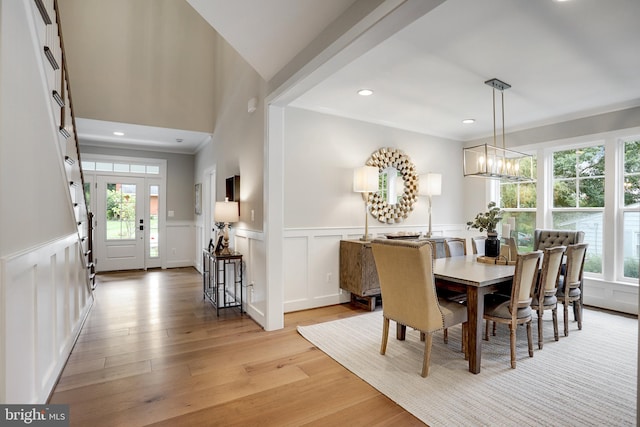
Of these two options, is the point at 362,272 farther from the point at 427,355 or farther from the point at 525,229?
the point at 525,229

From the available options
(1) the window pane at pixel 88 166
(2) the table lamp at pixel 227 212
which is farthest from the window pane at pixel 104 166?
(2) the table lamp at pixel 227 212

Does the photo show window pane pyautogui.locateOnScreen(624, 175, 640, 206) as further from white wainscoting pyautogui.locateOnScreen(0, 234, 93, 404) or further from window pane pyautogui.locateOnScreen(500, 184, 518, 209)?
white wainscoting pyautogui.locateOnScreen(0, 234, 93, 404)

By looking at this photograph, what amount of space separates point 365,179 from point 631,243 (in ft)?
10.7

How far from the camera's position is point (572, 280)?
3.12 m

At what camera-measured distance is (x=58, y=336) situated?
235 centimetres

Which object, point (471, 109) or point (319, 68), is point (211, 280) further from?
point (471, 109)

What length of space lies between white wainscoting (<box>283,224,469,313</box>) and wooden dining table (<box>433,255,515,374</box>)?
160 centimetres

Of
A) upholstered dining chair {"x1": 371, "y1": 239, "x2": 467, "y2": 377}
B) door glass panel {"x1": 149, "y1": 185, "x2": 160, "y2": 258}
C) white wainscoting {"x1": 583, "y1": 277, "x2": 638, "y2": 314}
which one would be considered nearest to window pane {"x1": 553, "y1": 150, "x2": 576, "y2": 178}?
white wainscoting {"x1": 583, "y1": 277, "x2": 638, "y2": 314}

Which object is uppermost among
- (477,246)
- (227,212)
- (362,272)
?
(227,212)

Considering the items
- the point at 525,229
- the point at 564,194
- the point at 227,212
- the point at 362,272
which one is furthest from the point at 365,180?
the point at 564,194

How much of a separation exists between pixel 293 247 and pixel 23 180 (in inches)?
102

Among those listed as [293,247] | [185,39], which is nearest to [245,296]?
[293,247]

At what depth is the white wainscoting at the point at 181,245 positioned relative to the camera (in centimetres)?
672

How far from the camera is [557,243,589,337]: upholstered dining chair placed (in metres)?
3.02
